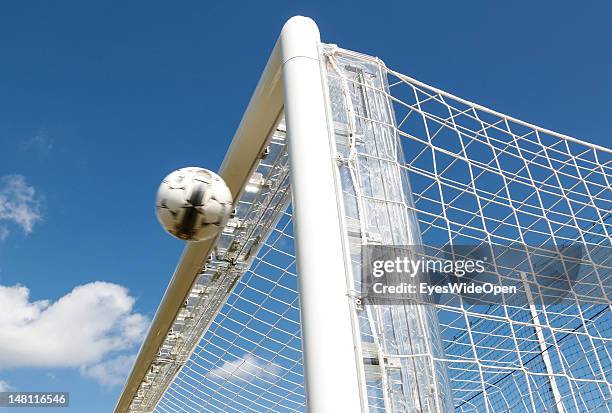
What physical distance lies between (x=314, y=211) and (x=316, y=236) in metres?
0.14

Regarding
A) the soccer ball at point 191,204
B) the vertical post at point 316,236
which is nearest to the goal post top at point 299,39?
the vertical post at point 316,236

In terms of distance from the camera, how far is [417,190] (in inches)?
173

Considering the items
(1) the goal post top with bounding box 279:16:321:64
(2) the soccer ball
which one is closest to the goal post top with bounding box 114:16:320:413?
(1) the goal post top with bounding box 279:16:321:64

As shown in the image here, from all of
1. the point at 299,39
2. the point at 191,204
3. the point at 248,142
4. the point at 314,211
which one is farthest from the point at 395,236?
the point at 248,142

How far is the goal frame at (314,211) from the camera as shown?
295 centimetres

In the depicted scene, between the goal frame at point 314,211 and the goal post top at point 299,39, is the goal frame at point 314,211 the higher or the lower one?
the lower one

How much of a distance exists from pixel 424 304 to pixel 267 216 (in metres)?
2.66

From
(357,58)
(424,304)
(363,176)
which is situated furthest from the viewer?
(357,58)

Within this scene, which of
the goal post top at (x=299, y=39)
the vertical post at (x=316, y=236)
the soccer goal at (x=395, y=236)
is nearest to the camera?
the vertical post at (x=316, y=236)

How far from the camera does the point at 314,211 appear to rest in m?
3.33

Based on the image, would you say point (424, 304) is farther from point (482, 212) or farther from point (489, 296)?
point (489, 296)

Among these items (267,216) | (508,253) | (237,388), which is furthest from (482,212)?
(237,388)

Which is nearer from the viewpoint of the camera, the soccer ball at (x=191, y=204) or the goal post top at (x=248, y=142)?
the soccer ball at (x=191, y=204)

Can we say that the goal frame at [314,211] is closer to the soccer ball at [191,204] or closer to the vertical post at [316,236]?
the vertical post at [316,236]
